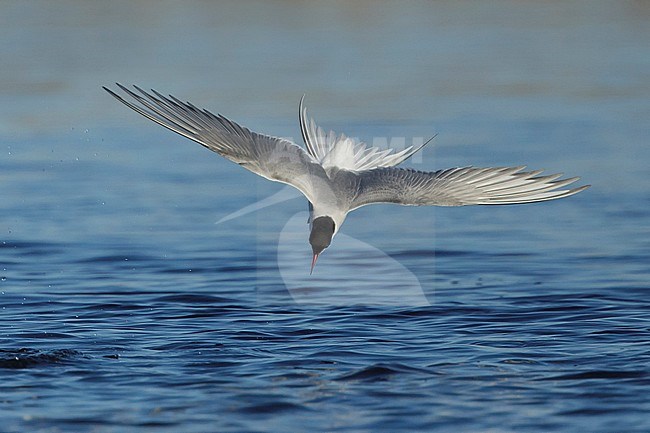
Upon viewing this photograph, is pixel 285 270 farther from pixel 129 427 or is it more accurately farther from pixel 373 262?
pixel 129 427

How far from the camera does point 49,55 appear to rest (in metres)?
18.1

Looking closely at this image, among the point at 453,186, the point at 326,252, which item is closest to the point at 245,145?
the point at 453,186

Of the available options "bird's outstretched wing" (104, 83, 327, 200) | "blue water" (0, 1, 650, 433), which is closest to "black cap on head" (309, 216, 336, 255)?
"bird's outstretched wing" (104, 83, 327, 200)

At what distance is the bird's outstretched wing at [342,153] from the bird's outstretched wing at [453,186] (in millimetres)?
350

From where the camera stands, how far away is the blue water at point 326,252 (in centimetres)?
728

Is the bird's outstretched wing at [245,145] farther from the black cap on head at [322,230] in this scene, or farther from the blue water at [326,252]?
the blue water at [326,252]

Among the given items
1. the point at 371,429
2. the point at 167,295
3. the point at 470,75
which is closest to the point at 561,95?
the point at 470,75

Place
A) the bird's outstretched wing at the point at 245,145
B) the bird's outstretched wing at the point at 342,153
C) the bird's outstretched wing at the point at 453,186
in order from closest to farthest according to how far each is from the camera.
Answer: the bird's outstretched wing at the point at 453,186 → the bird's outstretched wing at the point at 245,145 → the bird's outstretched wing at the point at 342,153

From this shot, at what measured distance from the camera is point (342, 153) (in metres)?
8.54

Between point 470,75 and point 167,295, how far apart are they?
781cm

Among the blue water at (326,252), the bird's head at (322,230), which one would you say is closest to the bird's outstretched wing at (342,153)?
the bird's head at (322,230)

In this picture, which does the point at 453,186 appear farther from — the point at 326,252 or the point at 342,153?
the point at 326,252

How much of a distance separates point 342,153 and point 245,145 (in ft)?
2.43

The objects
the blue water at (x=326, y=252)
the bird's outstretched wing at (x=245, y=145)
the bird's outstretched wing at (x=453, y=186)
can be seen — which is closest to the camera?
the blue water at (x=326, y=252)
